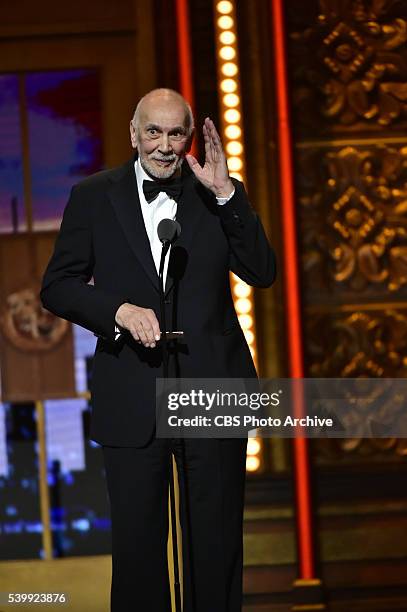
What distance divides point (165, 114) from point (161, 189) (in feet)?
0.54

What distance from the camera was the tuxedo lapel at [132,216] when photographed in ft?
7.72

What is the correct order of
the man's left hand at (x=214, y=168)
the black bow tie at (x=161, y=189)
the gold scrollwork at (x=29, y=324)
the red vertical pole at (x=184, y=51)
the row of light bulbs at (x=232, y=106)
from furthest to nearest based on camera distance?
the gold scrollwork at (x=29, y=324), the row of light bulbs at (x=232, y=106), the red vertical pole at (x=184, y=51), the black bow tie at (x=161, y=189), the man's left hand at (x=214, y=168)

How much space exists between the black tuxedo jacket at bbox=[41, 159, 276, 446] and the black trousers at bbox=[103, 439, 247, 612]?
61mm

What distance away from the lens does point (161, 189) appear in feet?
7.82

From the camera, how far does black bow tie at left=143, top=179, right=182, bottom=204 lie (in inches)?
94.0

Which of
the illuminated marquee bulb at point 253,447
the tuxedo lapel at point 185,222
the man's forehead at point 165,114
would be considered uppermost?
the man's forehead at point 165,114

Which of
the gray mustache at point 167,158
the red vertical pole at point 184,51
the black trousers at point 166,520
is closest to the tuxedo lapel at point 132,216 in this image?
the gray mustache at point 167,158

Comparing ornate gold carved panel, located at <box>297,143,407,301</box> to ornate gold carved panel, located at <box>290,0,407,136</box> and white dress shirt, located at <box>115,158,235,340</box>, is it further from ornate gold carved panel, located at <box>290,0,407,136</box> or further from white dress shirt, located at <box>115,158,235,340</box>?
white dress shirt, located at <box>115,158,235,340</box>

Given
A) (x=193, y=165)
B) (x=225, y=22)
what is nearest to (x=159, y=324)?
(x=193, y=165)

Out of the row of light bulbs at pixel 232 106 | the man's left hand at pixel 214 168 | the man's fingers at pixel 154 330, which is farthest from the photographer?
the row of light bulbs at pixel 232 106

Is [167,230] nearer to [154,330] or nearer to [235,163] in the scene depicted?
[154,330]

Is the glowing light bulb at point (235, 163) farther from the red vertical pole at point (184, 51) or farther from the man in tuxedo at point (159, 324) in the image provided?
the man in tuxedo at point (159, 324)

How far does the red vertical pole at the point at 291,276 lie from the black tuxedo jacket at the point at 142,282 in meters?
1.15

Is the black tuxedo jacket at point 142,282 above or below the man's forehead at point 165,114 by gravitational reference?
below
